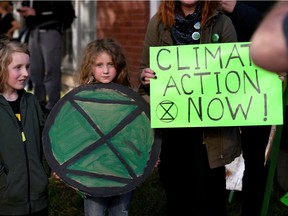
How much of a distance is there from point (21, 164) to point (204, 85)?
3.35ft

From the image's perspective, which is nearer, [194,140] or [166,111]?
[166,111]

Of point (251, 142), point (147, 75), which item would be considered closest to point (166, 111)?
point (147, 75)

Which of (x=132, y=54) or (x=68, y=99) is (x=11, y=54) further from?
(x=132, y=54)

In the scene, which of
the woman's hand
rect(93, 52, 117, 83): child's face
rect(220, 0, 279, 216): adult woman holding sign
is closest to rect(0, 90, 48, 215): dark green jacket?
rect(93, 52, 117, 83): child's face

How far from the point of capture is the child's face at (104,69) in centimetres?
302

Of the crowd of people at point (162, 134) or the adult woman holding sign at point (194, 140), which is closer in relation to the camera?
the crowd of people at point (162, 134)

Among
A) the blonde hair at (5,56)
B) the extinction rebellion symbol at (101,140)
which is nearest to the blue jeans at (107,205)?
the extinction rebellion symbol at (101,140)

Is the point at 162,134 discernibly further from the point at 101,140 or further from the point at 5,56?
the point at 5,56

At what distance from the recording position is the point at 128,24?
740cm

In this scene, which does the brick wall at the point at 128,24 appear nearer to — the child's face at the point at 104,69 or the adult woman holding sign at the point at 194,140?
the adult woman holding sign at the point at 194,140

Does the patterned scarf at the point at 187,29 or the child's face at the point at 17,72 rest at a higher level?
the patterned scarf at the point at 187,29

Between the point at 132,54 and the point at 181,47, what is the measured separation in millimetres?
4470

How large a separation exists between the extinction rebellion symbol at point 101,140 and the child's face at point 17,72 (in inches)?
8.9

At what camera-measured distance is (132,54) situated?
7336mm
